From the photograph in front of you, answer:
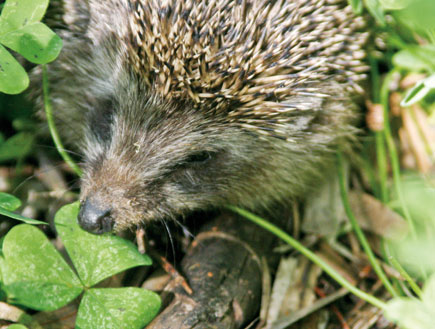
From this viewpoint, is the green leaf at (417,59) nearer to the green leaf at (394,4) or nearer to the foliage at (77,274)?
the green leaf at (394,4)

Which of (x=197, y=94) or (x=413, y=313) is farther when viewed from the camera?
(x=197, y=94)

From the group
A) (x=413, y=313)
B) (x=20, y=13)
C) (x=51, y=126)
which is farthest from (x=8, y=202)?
(x=413, y=313)

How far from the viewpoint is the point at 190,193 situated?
7.22 ft

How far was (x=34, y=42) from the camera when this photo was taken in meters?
1.94

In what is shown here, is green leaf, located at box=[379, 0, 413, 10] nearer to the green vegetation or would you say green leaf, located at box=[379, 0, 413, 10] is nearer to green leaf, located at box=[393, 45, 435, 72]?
the green vegetation

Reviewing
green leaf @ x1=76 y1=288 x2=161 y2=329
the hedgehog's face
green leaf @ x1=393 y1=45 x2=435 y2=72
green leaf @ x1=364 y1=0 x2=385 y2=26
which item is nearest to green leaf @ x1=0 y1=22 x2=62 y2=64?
the hedgehog's face

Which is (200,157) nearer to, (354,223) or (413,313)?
(354,223)

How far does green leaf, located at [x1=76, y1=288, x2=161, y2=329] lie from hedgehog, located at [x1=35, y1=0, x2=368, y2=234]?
246 mm

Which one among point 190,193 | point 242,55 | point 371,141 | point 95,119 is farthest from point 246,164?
point 371,141

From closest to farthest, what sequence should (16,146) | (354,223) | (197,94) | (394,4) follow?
1. (394,4)
2. (197,94)
3. (354,223)
4. (16,146)

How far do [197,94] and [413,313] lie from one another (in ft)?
3.46

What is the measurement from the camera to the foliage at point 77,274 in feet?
6.01

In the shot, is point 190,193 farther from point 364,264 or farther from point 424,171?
point 424,171

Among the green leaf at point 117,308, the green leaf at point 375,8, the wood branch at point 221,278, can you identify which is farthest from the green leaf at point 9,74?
the green leaf at point 375,8
